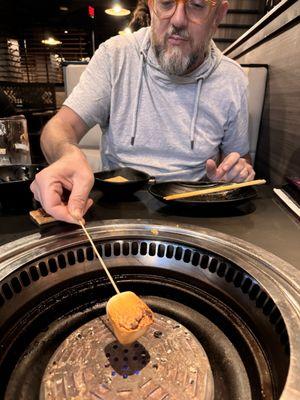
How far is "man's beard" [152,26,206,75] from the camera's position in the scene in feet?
5.27

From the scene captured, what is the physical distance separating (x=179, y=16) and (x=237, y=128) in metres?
0.73

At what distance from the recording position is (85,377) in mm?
548

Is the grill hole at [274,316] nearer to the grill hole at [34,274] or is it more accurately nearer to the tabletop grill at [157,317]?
the tabletop grill at [157,317]

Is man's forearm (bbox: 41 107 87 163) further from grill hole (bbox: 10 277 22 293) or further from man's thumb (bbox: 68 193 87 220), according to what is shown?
grill hole (bbox: 10 277 22 293)

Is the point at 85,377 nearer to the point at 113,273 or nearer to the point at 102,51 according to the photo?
the point at 113,273

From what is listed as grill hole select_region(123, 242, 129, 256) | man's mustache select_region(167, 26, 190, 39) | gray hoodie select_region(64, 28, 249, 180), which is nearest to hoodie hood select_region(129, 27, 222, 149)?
gray hoodie select_region(64, 28, 249, 180)

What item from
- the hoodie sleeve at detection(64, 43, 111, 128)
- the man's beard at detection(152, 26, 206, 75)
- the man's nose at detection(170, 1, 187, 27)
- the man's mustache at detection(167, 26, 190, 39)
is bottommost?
the hoodie sleeve at detection(64, 43, 111, 128)

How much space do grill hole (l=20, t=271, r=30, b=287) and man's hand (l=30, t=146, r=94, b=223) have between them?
0.19 m

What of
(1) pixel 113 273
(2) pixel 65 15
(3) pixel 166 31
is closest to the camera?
(1) pixel 113 273

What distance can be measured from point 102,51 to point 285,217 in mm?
1479

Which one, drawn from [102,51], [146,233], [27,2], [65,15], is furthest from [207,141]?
[65,15]

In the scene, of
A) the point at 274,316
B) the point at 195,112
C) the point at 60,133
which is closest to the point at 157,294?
the point at 274,316

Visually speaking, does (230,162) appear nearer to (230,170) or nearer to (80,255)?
(230,170)

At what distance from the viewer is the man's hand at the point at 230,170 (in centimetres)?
133
